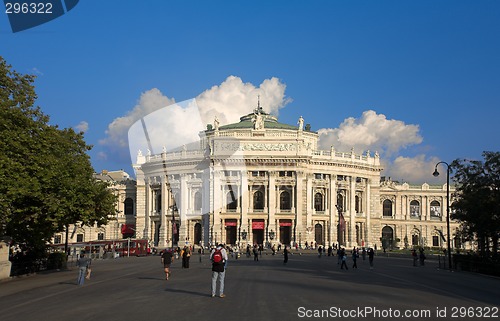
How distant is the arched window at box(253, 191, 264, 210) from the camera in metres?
102

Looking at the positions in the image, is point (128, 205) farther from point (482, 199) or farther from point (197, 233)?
point (482, 199)

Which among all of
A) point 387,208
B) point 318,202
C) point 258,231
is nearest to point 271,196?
point 258,231

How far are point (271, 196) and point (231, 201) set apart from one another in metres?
6.98

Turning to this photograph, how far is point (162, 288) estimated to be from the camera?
1081 inches

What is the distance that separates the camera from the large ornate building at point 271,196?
99625 mm

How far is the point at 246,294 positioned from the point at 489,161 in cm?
3253

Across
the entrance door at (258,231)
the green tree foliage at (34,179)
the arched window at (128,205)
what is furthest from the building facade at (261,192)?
the green tree foliage at (34,179)

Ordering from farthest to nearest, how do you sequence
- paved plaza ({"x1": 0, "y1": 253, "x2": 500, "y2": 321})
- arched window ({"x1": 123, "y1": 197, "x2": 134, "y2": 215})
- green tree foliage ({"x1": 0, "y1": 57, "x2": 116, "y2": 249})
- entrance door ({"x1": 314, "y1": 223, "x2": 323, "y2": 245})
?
arched window ({"x1": 123, "y1": 197, "x2": 134, "y2": 215}) → entrance door ({"x1": 314, "y1": 223, "x2": 323, "y2": 245}) → green tree foliage ({"x1": 0, "y1": 57, "x2": 116, "y2": 249}) → paved plaza ({"x1": 0, "y1": 253, "x2": 500, "y2": 321})

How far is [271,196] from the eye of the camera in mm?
99625

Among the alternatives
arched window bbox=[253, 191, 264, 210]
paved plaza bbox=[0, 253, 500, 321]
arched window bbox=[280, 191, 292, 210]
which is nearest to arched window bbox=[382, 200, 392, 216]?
arched window bbox=[280, 191, 292, 210]

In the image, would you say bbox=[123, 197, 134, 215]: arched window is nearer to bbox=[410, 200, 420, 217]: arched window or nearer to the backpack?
bbox=[410, 200, 420, 217]: arched window

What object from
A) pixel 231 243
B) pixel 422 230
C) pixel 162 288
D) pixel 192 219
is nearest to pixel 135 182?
pixel 192 219

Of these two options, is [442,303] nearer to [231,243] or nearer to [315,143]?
[231,243]

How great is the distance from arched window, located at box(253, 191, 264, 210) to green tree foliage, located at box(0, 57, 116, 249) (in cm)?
5876
